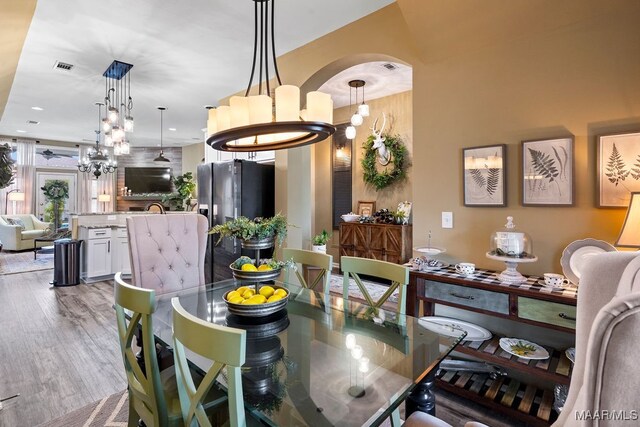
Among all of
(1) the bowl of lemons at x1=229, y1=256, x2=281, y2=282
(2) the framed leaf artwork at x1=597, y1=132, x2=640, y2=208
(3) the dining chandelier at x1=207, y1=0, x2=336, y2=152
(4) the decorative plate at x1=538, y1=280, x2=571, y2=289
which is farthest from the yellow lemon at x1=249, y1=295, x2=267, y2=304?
(2) the framed leaf artwork at x1=597, y1=132, x2=640, y2=208

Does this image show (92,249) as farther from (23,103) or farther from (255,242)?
(255,242)

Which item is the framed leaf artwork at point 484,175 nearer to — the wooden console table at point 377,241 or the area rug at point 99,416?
the wooden console table at point 377,241

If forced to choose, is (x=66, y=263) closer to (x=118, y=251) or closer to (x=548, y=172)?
(x=118, y=251)

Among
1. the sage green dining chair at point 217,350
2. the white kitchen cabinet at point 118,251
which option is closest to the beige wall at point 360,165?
the white kitchen cabinet at point 118,251

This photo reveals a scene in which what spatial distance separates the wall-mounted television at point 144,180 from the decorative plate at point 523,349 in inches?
404

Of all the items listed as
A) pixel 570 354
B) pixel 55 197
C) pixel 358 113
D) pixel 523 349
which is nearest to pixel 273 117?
pixel 523 349

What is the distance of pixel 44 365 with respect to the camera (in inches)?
106

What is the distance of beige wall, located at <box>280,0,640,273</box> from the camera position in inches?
74.8

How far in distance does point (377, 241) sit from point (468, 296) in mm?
3020

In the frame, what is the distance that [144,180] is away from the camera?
10.1 m

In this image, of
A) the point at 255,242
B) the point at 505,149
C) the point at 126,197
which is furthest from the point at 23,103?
the point at 505,149

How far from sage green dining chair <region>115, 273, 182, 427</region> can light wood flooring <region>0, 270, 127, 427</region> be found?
4.04 feet

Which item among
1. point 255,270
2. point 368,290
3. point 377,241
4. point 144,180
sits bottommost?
point 368,290

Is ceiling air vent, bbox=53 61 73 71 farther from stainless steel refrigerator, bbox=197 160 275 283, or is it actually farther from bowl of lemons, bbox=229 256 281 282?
bowl of lemons, bbox=229 256 281 282
